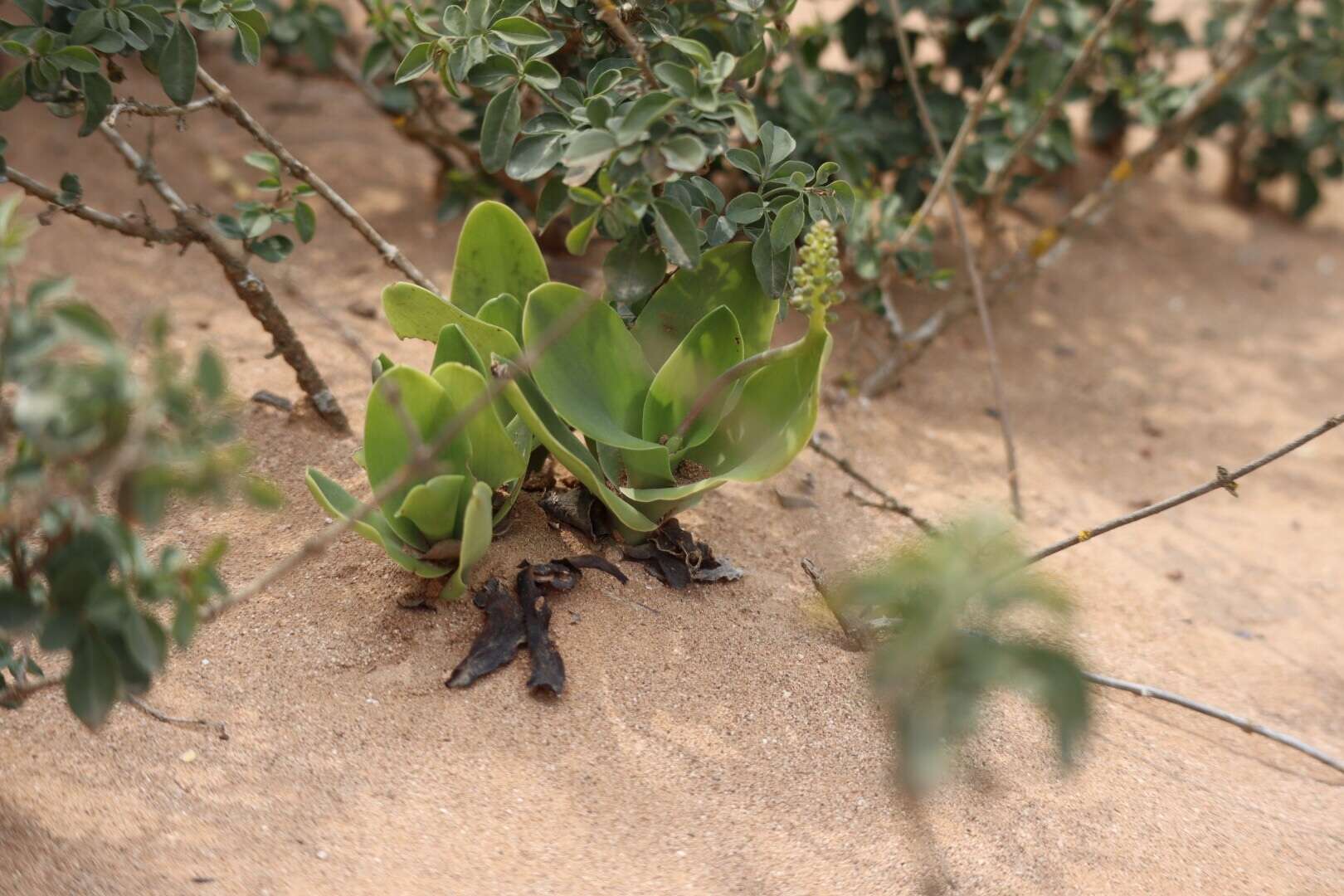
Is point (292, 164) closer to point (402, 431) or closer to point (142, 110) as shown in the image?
point (142, 110)

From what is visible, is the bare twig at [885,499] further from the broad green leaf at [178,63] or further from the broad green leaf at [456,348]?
the broad green leaf at [178,63]

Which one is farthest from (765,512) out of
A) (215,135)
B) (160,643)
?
(215,135)

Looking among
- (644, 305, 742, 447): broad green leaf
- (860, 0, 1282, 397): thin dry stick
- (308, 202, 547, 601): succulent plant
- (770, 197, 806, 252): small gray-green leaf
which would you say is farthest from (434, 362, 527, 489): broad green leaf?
A: (860, 0, 1282, 397): thin dry stick

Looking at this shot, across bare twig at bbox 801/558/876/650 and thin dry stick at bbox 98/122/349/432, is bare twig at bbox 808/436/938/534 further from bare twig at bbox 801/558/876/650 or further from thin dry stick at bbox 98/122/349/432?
thin dry stick at bbox 98/122/349/432

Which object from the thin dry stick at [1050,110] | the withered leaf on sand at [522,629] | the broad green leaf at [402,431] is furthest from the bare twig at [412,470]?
the thin dry stick at [1050,110]

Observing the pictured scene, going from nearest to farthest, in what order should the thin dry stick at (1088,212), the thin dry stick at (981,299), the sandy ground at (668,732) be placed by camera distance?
the sandy ground at (668,732) → the thin dry stick at (981,299) → the thin dry stick at (1088,212)

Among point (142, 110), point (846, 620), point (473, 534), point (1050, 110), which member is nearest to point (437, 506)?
point (473, 534)

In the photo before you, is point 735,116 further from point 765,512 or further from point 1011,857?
point 1011,857
